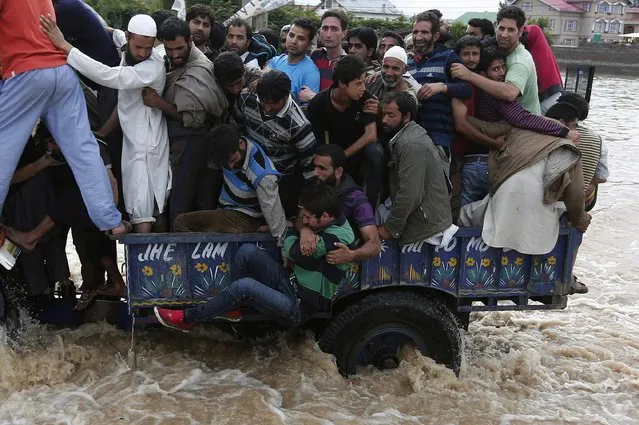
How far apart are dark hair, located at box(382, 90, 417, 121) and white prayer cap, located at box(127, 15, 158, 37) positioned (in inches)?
60.4

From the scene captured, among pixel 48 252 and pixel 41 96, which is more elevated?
pixel 41 96

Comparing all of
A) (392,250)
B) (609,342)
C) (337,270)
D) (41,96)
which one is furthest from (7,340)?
(609,342)

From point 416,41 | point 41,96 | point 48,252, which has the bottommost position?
point 48,252

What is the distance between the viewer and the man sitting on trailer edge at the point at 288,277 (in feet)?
12.5

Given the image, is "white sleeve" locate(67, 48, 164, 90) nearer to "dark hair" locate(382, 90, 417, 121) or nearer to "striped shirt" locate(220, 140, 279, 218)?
"striped shirt" locate(220, 140, 279, 218)

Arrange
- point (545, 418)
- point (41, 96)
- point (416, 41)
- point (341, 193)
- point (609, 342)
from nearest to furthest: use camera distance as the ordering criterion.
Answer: point (41, 96)
point (341, 193)
point (545, 418)
point (416, 41)
point (609, 342)

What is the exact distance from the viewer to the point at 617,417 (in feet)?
15.1

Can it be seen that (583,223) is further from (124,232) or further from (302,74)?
(124,232)

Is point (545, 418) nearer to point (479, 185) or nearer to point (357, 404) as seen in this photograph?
point (357, 404)

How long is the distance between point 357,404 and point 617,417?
6.24 feet

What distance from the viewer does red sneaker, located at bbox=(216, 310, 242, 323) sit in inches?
155

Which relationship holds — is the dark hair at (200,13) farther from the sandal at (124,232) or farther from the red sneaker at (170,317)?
the red sneaker at (170,317)

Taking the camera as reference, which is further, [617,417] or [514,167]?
[617,417]

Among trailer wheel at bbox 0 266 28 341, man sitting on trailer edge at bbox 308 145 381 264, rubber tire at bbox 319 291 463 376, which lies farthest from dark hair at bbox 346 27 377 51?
trailer wheel at bbox 0 266 28 341
